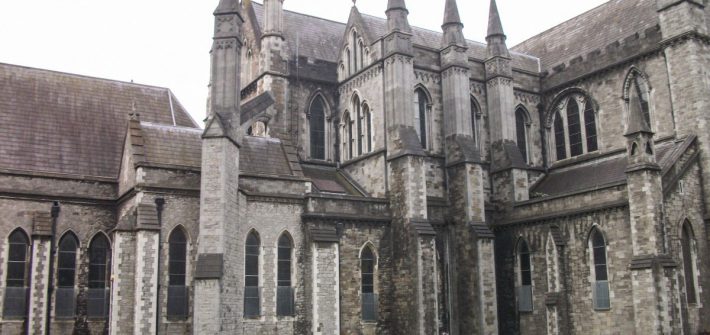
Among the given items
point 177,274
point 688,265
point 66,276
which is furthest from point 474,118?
point 66,276

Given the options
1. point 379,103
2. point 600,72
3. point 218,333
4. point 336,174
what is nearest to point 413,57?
point 379,103

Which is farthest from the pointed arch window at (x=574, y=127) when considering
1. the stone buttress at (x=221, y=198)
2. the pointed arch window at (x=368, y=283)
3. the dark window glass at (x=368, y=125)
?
the stone buttress at (x=221, y=198)

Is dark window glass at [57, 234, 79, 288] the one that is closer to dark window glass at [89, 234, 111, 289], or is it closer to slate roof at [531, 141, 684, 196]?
dark window glass at [89, 234, 111, 289]

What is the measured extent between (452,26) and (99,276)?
1939cm

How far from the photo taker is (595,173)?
33.8 meters

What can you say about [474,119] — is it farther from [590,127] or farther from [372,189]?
[372,189]

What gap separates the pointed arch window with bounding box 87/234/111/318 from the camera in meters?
27.2

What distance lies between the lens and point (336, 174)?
35.8 meters

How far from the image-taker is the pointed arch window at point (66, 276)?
87.5 ft

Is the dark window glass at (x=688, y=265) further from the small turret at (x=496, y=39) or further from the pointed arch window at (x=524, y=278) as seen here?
the small turret at (x=496, y=39)

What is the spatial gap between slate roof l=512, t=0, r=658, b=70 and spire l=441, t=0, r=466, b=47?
6998 mm

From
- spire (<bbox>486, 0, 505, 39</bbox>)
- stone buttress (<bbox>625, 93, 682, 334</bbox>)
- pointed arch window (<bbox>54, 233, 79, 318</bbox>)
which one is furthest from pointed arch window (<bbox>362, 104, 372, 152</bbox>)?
pointed arch window (<bbox>54, 233, 79, 318</bbox>)

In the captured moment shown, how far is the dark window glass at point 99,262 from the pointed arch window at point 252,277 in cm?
532

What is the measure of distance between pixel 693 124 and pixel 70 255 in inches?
983
